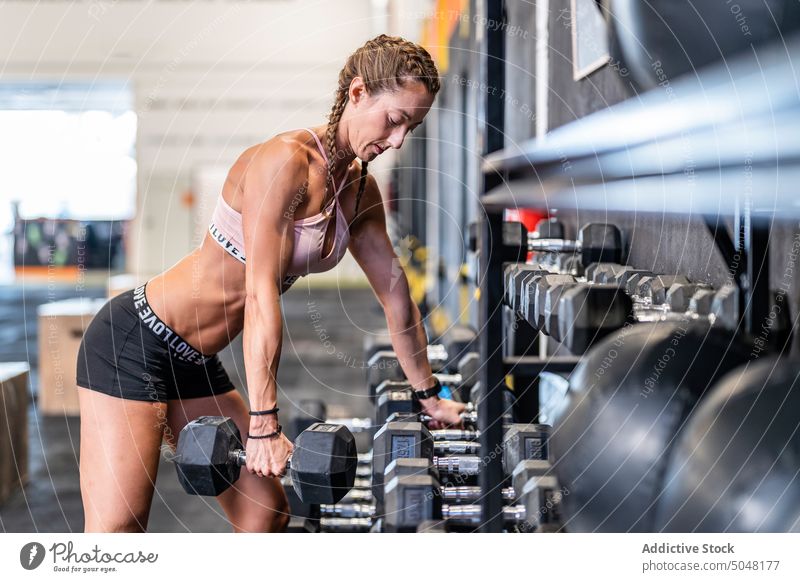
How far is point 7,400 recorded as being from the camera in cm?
257

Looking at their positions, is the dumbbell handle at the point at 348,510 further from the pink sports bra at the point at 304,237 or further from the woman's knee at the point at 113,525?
the pink sports bra at the point at 304,237

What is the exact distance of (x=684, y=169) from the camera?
121 centimetres

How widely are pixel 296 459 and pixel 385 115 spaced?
1.41 ft

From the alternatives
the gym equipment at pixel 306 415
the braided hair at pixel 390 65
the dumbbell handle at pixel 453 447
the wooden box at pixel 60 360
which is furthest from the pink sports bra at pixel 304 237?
the wooden box at pixel 60 360

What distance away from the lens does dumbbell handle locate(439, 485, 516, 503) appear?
50.1 inches

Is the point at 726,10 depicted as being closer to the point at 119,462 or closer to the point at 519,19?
the point at 119,462

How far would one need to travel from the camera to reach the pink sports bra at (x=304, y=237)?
3.73 feet

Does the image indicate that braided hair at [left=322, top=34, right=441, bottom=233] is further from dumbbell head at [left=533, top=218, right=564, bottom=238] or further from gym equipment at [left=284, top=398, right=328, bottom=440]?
gym equipment at [left=284, top=398, right=328, bottom=440]

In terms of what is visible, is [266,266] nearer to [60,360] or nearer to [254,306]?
[254,306]

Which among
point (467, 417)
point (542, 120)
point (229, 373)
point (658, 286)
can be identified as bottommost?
point (229, 373)

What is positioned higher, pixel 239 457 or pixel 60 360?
pixel 239 457

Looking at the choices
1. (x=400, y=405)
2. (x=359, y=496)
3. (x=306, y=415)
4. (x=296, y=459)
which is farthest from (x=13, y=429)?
(x=296, y=459)

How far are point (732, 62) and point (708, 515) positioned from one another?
0.44 metres

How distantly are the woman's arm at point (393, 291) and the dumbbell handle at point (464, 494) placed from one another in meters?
0.16
